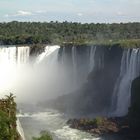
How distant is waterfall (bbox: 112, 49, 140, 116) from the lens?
51.0 meters

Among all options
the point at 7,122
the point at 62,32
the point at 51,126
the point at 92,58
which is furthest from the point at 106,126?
the point at 62,32

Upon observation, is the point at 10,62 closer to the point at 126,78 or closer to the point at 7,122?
the point at 126,78

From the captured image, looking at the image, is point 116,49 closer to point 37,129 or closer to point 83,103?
point 83,103

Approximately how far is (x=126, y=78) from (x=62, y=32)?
51662mm

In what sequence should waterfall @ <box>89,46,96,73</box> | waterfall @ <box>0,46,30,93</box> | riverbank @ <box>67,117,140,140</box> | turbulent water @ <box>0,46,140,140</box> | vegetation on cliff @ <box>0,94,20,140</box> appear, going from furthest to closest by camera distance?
1. waterfall @ <box>0,46,30,93</box>
2. waterfall @ <box>89,46,96,73</box>
3. turbulent water @ <box>0,46,140,140</box>
4. riverbank @ <box>67,117,140,140</box>
5. vegetation on cliff @ <box>0,94,20,140</box>

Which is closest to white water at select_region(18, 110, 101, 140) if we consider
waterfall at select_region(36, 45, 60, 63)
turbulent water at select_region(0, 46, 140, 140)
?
turbulent water at select_region(0, 46, 140, 140)

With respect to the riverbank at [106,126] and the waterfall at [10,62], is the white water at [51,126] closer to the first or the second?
the riverbank at [106,126]

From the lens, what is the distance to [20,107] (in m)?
54.8

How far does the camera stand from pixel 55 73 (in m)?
63.9

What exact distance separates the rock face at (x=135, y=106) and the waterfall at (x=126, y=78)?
1629 millimetres

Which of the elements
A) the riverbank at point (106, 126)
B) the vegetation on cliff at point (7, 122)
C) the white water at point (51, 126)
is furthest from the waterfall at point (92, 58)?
the vegetation on cliff at point (7, 122)

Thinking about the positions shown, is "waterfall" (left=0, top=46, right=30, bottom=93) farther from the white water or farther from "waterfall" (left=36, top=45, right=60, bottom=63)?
the white water

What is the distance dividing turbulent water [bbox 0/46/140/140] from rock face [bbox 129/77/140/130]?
179 centimetres

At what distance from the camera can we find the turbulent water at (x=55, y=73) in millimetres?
51781
